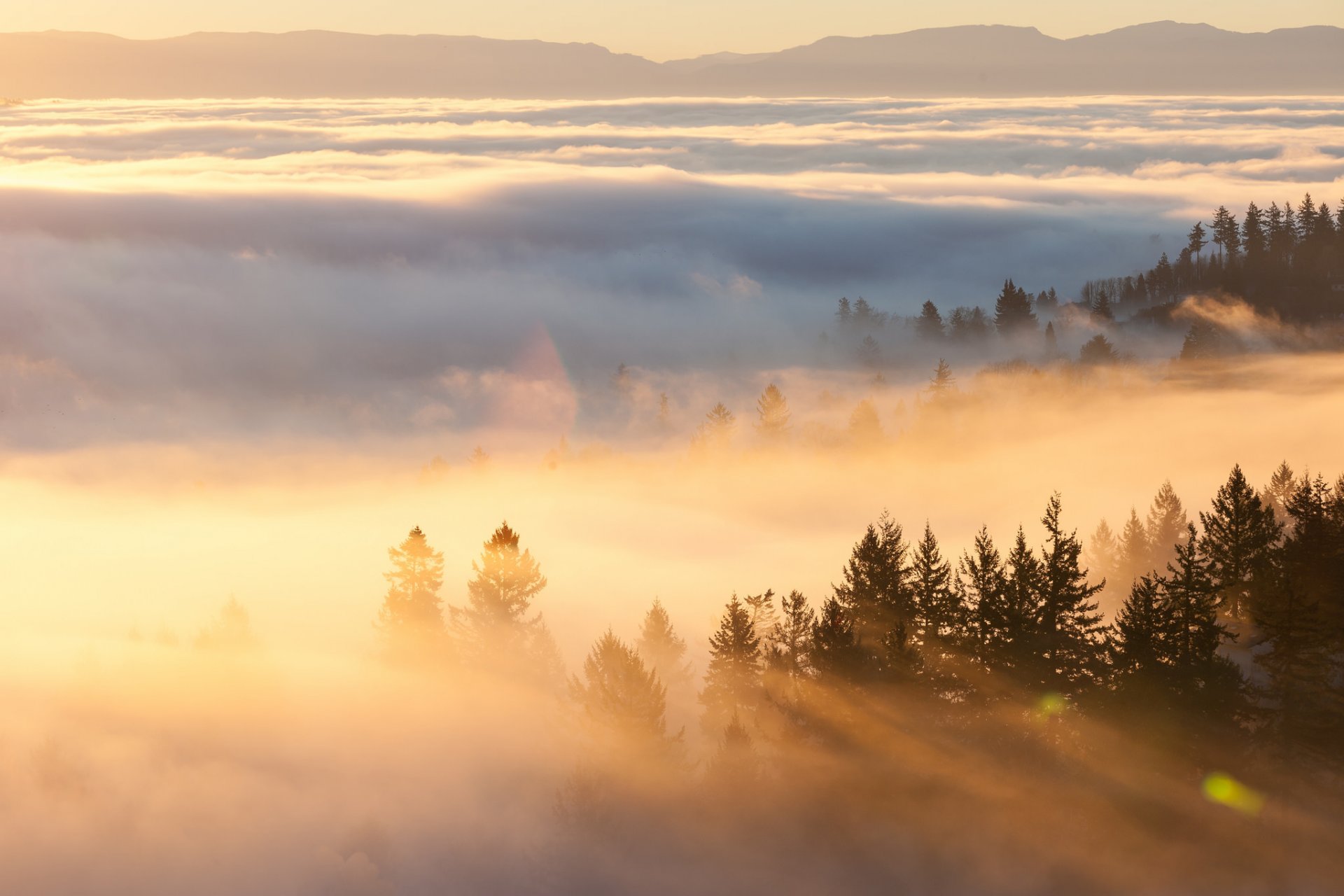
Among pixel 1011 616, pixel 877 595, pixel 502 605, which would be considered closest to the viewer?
pixel 1011 616

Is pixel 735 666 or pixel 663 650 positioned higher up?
pixel 735 666

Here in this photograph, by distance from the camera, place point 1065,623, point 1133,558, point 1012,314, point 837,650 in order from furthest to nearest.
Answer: point 1012,314 → point 1133,558 → point 837,650 → point 1065,623

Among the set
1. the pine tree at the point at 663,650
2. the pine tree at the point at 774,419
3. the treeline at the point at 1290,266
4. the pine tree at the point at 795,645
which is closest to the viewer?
the pine tree at the point at 795,645

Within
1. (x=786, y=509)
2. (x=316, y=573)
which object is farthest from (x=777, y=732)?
(x=786, y=509)

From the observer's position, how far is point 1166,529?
67188 millimetres

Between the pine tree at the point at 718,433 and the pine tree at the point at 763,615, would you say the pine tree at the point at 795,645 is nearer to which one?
the pine tree at the point at 763,615

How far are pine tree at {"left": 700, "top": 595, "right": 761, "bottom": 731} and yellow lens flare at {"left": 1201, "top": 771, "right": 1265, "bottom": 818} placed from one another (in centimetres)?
1481

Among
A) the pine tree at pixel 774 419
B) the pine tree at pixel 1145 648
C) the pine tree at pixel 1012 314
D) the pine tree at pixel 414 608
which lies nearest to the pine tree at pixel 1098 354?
the pine tree at pixel 1012 314

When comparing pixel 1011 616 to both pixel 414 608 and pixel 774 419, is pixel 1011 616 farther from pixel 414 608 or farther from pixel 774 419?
pixel 774 419

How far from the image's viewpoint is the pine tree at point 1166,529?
66250 mm

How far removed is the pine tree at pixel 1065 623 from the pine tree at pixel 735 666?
33.7 feet

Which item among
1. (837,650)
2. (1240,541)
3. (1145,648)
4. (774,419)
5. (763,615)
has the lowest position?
(774,419)

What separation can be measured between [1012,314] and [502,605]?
452ft

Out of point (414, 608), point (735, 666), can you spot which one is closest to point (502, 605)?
point (414, 608)
